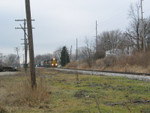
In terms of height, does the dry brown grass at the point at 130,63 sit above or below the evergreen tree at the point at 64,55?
below

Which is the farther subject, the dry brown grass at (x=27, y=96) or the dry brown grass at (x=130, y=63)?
the dry brown grass at (x=130, y=63)

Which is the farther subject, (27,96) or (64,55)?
(64,55)

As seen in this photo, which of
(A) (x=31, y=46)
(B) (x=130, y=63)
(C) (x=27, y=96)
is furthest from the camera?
(B) (x=130, y=63)

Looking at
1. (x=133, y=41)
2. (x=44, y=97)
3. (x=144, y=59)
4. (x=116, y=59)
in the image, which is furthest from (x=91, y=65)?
(x=44, y=97)

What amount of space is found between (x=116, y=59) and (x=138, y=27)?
17.1m

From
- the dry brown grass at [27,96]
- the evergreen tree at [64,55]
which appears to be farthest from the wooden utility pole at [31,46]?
the evergreen tree at [64,55]

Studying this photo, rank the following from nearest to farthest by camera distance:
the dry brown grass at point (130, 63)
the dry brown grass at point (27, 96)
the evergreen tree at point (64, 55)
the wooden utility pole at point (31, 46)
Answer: the dry brown grass at point (27, 96) < the wooden utility pole at point (31, 46) < the dry brown grass at point (130, 63) < the evergreen tree at point (64, 55)

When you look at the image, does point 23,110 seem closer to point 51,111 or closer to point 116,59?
point 51,111

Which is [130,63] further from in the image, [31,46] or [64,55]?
Result: [64,55]

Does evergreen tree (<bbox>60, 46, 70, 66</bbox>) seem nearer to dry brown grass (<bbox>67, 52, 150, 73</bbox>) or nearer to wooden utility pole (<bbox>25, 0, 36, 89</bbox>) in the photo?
dry brown grass (<bbox>67, 52, 150, 73</bbox>)

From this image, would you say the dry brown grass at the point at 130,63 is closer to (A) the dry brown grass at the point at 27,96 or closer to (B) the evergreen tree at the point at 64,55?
(A) the dry brown grass at the point at 27,96

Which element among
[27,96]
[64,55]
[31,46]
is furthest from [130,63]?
[64,55]

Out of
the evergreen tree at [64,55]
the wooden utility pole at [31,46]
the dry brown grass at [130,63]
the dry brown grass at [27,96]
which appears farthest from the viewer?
the evergreen tree at [64,55]

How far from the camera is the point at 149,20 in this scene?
60.9 metres
